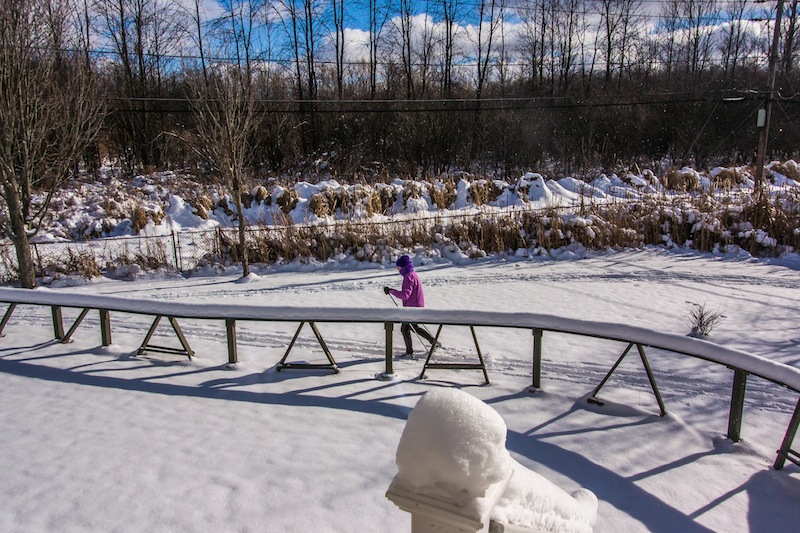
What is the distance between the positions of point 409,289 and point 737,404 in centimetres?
365

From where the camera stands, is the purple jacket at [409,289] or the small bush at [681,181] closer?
the purple jacket at [409,289]

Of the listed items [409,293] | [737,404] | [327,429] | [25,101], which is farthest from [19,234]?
[737,404]

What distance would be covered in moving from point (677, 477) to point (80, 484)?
14.5 feet

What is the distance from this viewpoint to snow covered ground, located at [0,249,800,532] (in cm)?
351

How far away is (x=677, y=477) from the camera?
156 inches

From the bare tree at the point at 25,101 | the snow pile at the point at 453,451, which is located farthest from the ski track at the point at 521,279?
the snow pile at the point at 453,451

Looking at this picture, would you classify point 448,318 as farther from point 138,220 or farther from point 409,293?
point 138,220

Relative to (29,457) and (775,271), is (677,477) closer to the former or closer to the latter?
(29,457)

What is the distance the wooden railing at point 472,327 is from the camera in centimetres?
413

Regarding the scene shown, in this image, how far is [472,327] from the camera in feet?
18.4

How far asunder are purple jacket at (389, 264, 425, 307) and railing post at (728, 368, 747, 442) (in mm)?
3496

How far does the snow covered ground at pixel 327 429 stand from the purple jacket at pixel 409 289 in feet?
2.64

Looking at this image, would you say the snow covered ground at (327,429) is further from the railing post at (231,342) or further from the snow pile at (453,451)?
the snow pile at (453,451)

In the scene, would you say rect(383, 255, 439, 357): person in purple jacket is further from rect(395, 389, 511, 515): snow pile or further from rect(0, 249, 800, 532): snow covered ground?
rect(395, 389, 511, 515): snow pile
